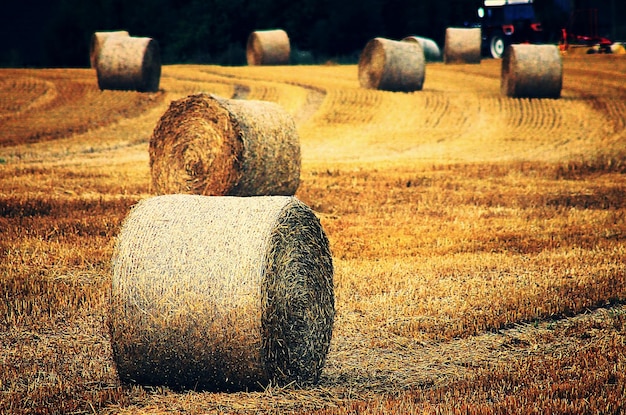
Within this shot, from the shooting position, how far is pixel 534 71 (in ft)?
86.1

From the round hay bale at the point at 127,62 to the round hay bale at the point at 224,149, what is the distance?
1336 centimetres

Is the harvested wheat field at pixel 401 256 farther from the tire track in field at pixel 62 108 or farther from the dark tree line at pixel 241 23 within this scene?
the dark tree line at pixel 241 23

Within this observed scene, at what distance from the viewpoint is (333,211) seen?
13.5 metres

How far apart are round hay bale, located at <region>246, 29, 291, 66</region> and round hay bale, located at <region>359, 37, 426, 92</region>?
9431mm

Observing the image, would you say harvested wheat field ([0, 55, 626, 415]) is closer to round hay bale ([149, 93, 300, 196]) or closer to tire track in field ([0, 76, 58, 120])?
tire track in field ([0, 76, 58, 120])

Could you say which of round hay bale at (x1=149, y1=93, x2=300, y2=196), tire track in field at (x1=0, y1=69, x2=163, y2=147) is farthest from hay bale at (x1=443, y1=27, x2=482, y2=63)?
round hay bale at (x1=149, y1=93, x2=300, y2=196)

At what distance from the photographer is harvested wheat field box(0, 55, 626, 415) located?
6270 millimetres

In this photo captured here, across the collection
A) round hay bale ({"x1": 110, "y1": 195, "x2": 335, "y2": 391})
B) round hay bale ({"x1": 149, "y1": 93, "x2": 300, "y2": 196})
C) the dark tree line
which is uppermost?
round hay bale ({"x1": 110, "y1": 195, "x2": 335, "y2": 391})

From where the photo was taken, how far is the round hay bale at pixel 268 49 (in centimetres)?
3788

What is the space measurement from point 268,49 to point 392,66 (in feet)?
35.1

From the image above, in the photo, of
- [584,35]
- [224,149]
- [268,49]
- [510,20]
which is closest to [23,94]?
[268,49]

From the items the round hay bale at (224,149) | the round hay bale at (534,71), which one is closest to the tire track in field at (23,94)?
the round hay bale at (224,149)

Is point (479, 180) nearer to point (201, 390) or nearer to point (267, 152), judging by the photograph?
point (267, 152)

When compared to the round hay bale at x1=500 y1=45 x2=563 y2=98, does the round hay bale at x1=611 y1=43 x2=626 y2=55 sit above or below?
below
